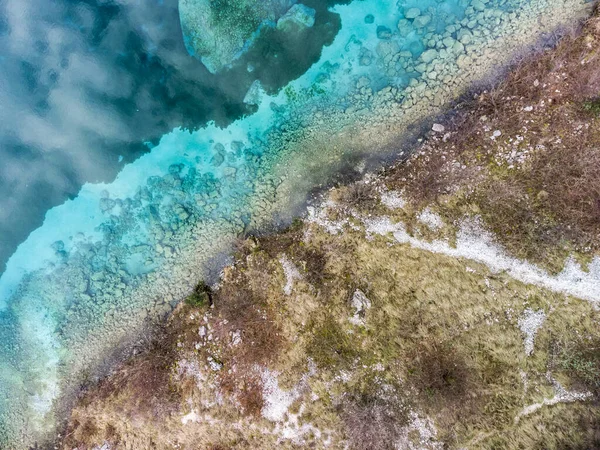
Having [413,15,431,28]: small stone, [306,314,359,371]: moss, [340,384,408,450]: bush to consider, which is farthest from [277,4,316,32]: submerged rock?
[340,384,408,450]: bush

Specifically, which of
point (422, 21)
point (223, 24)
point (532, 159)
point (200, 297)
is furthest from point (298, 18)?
point (200, 297)

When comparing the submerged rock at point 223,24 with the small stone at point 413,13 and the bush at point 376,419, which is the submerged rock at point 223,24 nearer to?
the small stone at point 413,13

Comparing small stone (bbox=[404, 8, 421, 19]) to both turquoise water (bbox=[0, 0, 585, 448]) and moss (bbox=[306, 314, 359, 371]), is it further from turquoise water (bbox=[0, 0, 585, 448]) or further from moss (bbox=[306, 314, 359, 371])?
A: moss (bbox=[306, 314, 359, 371])

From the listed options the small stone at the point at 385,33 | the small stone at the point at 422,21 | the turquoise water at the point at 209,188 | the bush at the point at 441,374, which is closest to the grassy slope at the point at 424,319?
the bush at the point at 441,374

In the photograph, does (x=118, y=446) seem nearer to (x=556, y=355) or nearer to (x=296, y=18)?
(x=556, y=355)

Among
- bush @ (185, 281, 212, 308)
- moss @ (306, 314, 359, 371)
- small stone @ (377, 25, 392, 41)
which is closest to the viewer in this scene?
moss @ (306, 314, 359, 371)

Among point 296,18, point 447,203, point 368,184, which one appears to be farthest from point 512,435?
point 296,18
